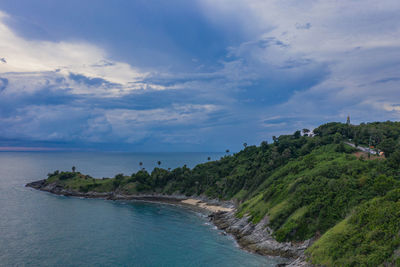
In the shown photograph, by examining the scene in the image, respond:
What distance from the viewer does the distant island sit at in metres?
55.8

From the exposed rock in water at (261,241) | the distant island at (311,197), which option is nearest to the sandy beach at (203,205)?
the distant island at (311,197)

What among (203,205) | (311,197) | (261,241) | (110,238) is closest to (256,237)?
(261,241)

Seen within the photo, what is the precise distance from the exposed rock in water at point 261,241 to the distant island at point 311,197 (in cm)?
28

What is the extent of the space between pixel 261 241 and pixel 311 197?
20.6 metres

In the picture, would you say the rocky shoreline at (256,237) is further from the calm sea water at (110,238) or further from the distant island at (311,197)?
the calm sea water at (110,238)

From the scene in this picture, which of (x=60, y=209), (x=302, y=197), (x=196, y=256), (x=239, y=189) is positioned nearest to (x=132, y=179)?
(x=60, y=209)

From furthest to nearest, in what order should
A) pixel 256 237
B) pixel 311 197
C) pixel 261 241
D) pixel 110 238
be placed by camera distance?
pixel 110 238, pixel 256 237, pixel 311 197, pixel 261 241

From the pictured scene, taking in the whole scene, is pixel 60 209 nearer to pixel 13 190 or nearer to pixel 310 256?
pixel 13 190

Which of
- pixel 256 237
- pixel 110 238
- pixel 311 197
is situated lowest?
pixel 110 238

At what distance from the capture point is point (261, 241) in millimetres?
78312

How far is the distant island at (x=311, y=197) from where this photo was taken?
55.8 m

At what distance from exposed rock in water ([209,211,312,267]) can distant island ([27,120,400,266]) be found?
0.28 meters

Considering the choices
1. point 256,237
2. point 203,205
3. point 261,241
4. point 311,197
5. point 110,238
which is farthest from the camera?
point 203,205

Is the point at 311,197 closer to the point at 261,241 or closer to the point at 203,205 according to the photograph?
the point at 261,241
